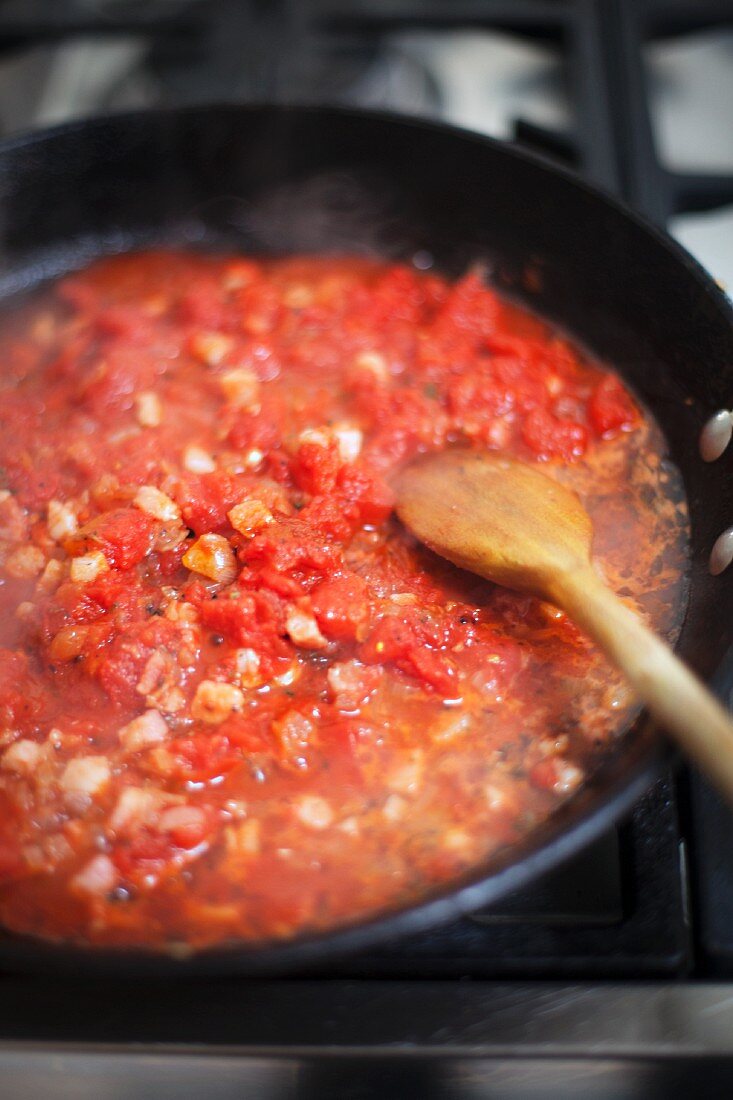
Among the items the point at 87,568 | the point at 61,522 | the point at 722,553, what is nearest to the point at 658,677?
the point at 722,553

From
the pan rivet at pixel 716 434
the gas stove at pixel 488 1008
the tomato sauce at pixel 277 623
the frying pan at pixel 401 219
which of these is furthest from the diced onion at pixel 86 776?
the pan rivet at pixel 716 434

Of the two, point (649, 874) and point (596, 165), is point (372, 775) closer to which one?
point (649, 874)

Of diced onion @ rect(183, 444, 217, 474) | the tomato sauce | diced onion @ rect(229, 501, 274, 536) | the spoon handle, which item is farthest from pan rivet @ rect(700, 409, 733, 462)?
diced onion @ rect(183, 444, 217, 474)

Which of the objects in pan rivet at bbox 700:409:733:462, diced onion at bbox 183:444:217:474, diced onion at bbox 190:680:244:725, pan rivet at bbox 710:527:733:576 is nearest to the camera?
diced onion at bbox 190:680:244:725

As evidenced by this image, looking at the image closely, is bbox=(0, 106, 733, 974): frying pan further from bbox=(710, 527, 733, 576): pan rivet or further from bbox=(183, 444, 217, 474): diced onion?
bbox=(183, 444, 217, 474): diced onion

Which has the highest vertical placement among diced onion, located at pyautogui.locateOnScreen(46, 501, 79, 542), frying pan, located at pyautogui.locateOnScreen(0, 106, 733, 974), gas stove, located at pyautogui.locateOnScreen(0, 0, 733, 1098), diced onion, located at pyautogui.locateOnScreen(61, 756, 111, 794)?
frying pan, located at pyautogui.locateOnScreen(0, 106, 733, 974)

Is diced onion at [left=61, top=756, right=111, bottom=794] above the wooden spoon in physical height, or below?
below

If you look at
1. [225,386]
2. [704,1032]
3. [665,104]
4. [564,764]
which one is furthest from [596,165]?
[704,1032]
